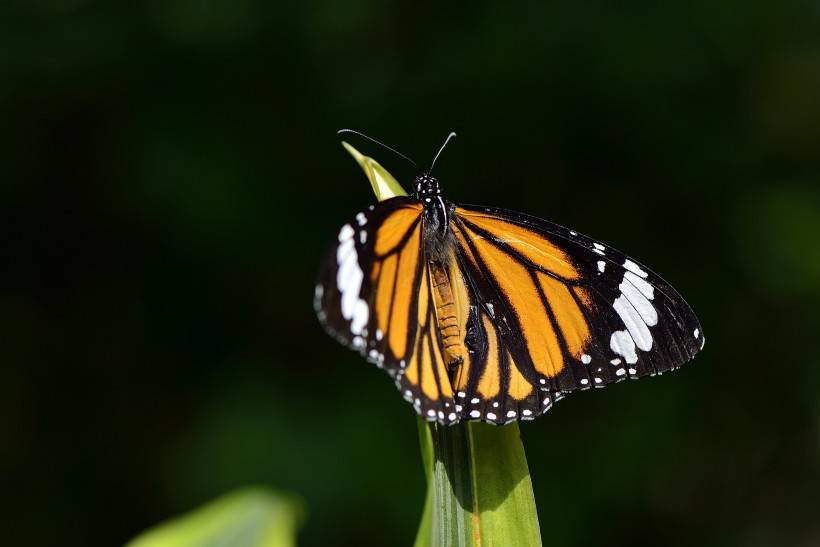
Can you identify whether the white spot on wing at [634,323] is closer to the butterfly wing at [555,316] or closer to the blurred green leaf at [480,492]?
the butterfly wing at [555,316]

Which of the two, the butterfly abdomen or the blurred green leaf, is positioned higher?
the butterfly abdomen

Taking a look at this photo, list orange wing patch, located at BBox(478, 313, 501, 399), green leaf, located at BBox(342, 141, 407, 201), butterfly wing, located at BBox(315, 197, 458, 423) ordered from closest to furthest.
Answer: butterfly wing, located at BBox(315, 197, 458, 423)
orange wing patch, located at BBox(478, 313, 501, 399)
green leaf, located at BBox(342, 141, 407, 201)

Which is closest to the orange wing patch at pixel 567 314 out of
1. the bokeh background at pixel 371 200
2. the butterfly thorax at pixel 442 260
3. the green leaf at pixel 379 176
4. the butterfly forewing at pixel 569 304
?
the butterfly forewing at pixel 569 304

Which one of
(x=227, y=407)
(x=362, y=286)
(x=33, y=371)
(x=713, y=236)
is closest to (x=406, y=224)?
(x=362, y=286)

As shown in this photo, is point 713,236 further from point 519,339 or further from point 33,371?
point 33,371

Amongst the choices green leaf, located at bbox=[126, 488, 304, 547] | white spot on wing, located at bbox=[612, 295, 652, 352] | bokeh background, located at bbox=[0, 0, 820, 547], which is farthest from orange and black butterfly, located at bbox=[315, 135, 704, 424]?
bokeh background, located at bbox=[0, 0, 820, 547]

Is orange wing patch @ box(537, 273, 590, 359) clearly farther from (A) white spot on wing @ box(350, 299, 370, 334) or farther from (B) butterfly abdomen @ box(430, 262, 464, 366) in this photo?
(A) white spot on wing @ box(350, 299, 370, 334)

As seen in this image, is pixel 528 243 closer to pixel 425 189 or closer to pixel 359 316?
pixel 425 189
